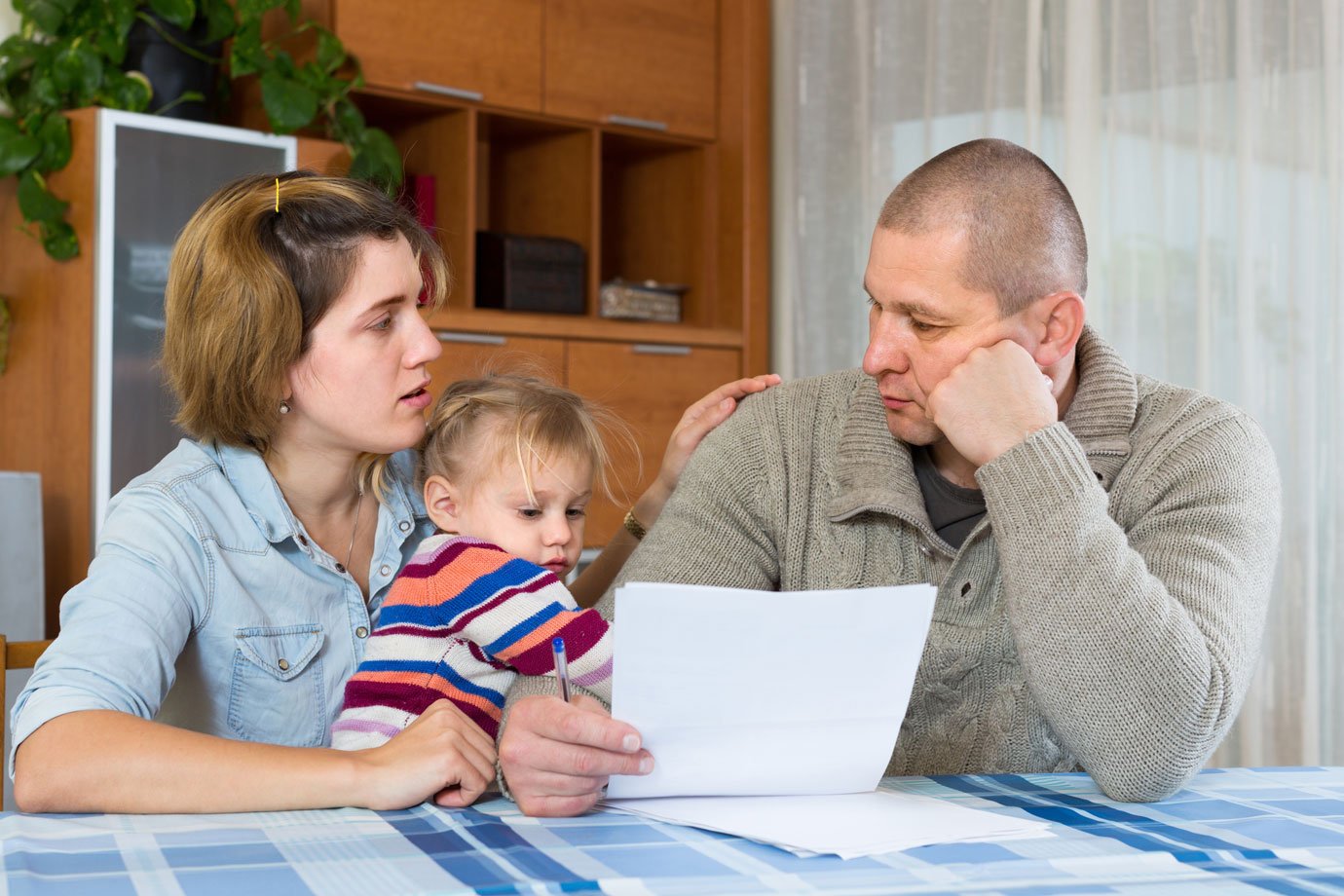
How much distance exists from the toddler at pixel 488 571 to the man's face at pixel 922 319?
356 millimetres

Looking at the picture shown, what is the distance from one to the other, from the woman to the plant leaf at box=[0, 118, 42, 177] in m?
1.57

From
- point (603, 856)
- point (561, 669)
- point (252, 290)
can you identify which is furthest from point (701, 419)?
point (603, 856)

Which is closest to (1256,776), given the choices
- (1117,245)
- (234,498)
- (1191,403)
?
(1191,403)

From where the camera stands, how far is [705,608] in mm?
1051

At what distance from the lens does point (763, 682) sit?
1106 millimetres

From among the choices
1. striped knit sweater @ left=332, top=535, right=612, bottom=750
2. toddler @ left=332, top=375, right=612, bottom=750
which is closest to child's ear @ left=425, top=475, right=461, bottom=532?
toddler @ left=332, top=375, right=612, bottom=750

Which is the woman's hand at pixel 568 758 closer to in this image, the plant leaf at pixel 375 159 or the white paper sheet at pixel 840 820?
the white paper sheet at pixel 840 820

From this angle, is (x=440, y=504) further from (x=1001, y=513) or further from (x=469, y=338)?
(x=469, y=338)

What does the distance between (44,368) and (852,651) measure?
101 inches

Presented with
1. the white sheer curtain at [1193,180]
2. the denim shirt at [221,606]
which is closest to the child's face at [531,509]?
the denim shirt at [221,606]

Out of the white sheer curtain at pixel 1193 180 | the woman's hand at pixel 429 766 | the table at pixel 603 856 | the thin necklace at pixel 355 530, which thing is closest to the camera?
the table at pixel 603 856

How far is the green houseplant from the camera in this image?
3.00 m

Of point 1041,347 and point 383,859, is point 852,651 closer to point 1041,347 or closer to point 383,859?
point 383,859

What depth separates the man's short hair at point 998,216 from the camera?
159cm
